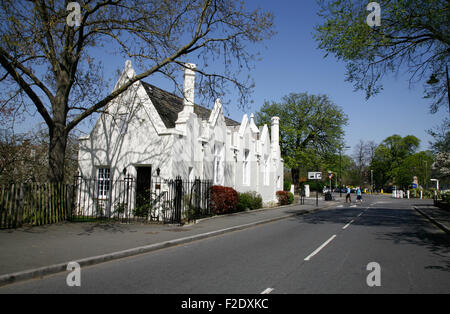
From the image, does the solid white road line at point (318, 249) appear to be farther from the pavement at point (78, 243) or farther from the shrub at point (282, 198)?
the shrub at point (282, 198)

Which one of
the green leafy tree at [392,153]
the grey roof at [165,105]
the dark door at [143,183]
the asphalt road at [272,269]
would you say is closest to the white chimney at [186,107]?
the grey roof at [165,105]

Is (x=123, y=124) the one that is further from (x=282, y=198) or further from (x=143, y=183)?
(x=282, y=198)

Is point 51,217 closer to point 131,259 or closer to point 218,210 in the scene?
point 131,259

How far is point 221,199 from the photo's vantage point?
18.3 m

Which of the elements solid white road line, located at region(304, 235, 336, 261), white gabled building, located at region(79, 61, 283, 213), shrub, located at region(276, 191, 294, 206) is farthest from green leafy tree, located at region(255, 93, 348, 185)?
solid white road line, located at region(304, 235, 336, 261)

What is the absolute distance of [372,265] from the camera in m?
7.30

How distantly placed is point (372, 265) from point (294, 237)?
Answer: 4468 mm

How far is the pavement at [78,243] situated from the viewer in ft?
21.9

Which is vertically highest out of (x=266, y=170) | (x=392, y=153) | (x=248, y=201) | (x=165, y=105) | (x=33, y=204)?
(x=392, y=153)

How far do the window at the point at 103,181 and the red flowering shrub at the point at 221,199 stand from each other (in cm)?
589

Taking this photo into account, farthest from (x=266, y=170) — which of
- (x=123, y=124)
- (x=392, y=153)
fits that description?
(x=392, y=153)

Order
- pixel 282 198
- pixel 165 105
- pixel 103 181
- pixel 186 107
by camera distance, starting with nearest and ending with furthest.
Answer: pixel 186 107 → pixel 103 181 → pixel 165 105 → pixel 282 198

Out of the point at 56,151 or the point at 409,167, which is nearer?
the point at 56,151

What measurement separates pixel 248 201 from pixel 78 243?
14.1 metres
